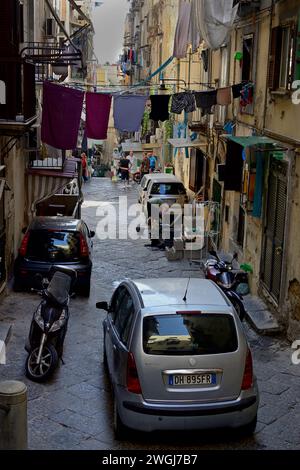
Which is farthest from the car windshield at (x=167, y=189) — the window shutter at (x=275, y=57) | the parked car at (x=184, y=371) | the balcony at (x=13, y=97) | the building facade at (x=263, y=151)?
the parked car at (x=184, y=371)

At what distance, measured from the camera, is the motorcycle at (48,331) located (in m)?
8.66

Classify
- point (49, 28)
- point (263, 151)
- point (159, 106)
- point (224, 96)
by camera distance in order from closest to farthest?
point (263, 151) → point (224, 96) → point (159, 106) → point (49, 28)

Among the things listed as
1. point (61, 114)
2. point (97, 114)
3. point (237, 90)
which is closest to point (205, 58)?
point (237, 90)

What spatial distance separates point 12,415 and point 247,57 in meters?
11.4

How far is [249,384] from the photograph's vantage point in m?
6.65

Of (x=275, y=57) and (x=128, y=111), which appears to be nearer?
(x=275, y=57)

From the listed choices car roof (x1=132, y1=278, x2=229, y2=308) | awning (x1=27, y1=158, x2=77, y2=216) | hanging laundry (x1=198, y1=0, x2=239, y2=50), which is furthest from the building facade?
Result: awning (x1=27, y1=158, x2=77, y2=216)

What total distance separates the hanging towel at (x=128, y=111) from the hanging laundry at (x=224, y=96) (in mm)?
1814

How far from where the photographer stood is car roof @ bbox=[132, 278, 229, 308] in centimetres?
705

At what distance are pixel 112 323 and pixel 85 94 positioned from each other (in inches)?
301

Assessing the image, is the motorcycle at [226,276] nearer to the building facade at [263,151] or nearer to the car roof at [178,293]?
the building facade at [263,151]

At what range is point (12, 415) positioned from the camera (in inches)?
224

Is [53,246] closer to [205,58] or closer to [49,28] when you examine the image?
[205,58]

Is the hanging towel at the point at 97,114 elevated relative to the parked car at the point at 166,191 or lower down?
elevated
